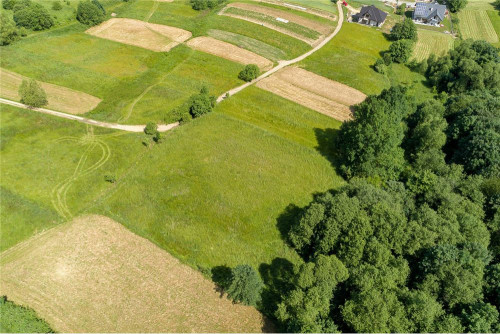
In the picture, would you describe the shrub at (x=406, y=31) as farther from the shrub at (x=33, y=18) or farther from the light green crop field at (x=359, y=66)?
the shrub at (x=33, y=18)

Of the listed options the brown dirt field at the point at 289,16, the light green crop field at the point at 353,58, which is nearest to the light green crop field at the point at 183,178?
the light green crop field at the point at 353,58

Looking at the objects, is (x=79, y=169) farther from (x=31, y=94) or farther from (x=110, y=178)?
(x=31, y=94)

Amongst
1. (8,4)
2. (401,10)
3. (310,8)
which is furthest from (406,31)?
(8,4)

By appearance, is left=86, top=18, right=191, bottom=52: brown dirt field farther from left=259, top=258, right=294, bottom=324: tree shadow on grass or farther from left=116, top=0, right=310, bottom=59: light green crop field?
left=259, top=258, right=294, bottom=324: tree shadow on grass

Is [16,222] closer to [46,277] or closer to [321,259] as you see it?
[46,277]

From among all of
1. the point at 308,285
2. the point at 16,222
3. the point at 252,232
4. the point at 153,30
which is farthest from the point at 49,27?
the point at 308,285
